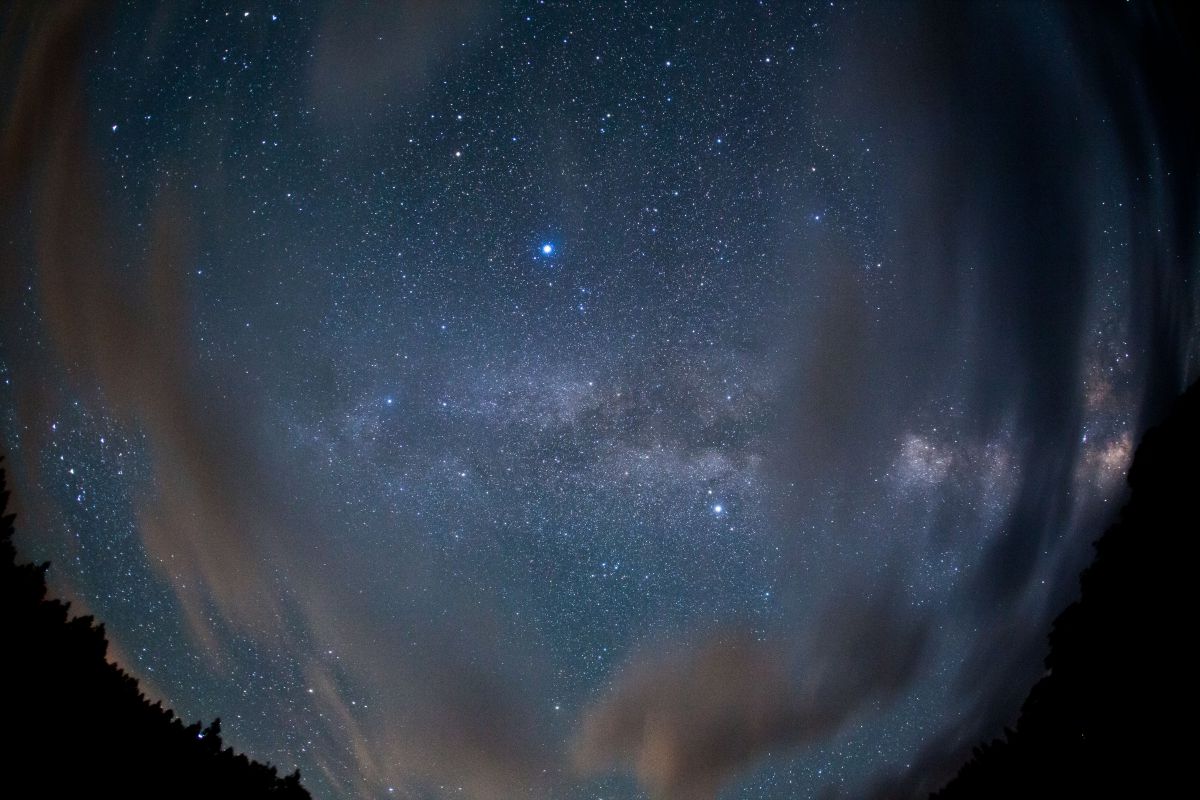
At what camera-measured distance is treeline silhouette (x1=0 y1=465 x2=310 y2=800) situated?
1052cm

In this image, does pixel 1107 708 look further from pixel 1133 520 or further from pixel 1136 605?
pixel 1133 520

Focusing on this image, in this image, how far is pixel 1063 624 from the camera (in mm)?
20500

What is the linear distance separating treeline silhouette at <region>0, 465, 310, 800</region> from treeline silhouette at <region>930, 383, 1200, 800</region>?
85.0 ft

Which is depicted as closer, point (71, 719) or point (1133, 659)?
point (71, 719)

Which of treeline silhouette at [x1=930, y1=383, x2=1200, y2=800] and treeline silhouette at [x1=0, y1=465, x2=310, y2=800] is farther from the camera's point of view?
treeline silhouette at [x1=930, y1=383, x2=1200, y2=800]

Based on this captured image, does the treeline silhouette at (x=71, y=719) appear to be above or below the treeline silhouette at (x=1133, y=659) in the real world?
below

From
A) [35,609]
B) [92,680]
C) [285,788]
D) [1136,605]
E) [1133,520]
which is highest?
[1133,520]

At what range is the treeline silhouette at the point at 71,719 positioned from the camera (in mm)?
10523

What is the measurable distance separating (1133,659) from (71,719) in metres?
28.9

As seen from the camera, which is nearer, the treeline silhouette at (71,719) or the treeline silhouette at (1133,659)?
the treeline silhouette at (71,719)

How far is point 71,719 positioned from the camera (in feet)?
38.3

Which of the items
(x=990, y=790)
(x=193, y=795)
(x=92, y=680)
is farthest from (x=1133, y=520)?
(x=92, y=680)

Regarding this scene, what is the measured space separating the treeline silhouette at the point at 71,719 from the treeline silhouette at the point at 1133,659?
25913 millimetres

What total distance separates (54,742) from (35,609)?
3.32m
